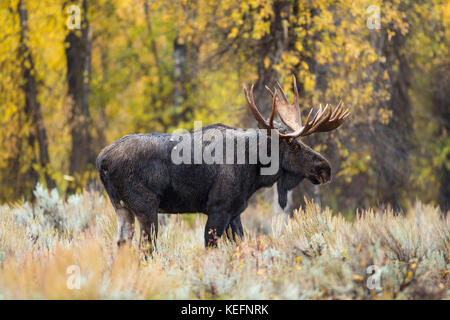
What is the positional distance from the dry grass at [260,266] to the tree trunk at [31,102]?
268 inches

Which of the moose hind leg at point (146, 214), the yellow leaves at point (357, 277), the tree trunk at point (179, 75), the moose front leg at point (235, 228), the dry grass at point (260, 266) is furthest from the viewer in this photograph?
the tree trunk at point (179, 75)

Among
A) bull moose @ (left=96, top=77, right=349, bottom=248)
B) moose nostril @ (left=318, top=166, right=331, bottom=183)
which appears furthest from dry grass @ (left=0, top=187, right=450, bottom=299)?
moose nostril @ (left=318, top=166, right=331, bottom=183)

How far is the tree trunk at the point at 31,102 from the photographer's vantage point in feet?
45.2

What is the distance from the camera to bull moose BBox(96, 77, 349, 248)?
645 cm

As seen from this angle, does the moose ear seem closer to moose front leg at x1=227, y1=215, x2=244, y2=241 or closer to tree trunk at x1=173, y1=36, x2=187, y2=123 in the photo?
moose front leg at x1=227, y1=215, x2=244, y2=241

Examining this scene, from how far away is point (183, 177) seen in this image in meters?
6.61

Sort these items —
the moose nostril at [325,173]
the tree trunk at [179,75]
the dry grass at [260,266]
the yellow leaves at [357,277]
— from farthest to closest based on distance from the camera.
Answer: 1. the tree trunk at [179,75]
2. the moose nostril at [325,173]
3. the yellow leaves at [357,277]
4. the dry grass at [260,266]

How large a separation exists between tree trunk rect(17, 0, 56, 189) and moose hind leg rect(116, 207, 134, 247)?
7.50 m

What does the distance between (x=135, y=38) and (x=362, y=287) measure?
1438 centimetres

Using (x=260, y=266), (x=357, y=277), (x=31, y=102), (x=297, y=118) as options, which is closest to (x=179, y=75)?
(x=31, y=102)

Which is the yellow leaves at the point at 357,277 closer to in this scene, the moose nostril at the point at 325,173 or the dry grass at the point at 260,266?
the dry grass at the point at 260,266

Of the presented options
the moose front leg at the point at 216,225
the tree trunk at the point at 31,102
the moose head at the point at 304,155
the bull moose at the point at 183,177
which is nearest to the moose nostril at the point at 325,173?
the moose head at the point at 304,155

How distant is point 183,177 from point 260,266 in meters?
1.26
